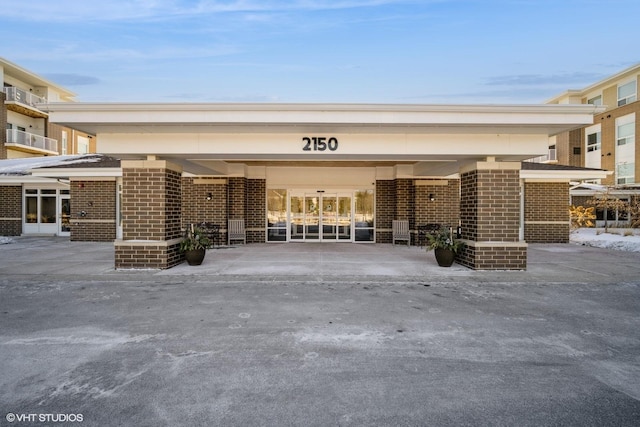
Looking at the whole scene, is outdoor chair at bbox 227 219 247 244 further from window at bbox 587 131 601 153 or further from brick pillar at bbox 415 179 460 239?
window at bbox 587 131 601 153

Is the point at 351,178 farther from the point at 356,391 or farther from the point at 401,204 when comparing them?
the point at 356,391

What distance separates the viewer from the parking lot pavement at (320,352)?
124 inches

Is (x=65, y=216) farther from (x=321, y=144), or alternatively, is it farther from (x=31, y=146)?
(x=321, y=144)

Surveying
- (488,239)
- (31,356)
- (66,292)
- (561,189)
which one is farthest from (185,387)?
(561,189)

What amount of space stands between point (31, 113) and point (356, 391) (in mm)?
38341

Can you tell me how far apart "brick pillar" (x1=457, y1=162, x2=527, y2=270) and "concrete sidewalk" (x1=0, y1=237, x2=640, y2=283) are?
13.9 inches

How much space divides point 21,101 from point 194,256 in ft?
99.9

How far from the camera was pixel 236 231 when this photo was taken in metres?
16.1

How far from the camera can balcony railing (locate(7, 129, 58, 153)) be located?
2847cm

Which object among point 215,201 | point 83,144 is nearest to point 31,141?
point 83,144

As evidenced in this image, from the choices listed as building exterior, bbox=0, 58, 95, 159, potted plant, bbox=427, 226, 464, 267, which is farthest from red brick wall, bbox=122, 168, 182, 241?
building exterior, bbox=0, 58, 95, 159

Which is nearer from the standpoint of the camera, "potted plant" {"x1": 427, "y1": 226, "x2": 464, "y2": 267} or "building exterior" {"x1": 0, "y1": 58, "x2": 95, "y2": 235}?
"potted plant" {"x1": 427, "y1": 226, "x2": 464, "y2": 267}

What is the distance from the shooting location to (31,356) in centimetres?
419

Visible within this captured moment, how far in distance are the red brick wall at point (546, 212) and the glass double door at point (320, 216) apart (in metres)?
8.20
